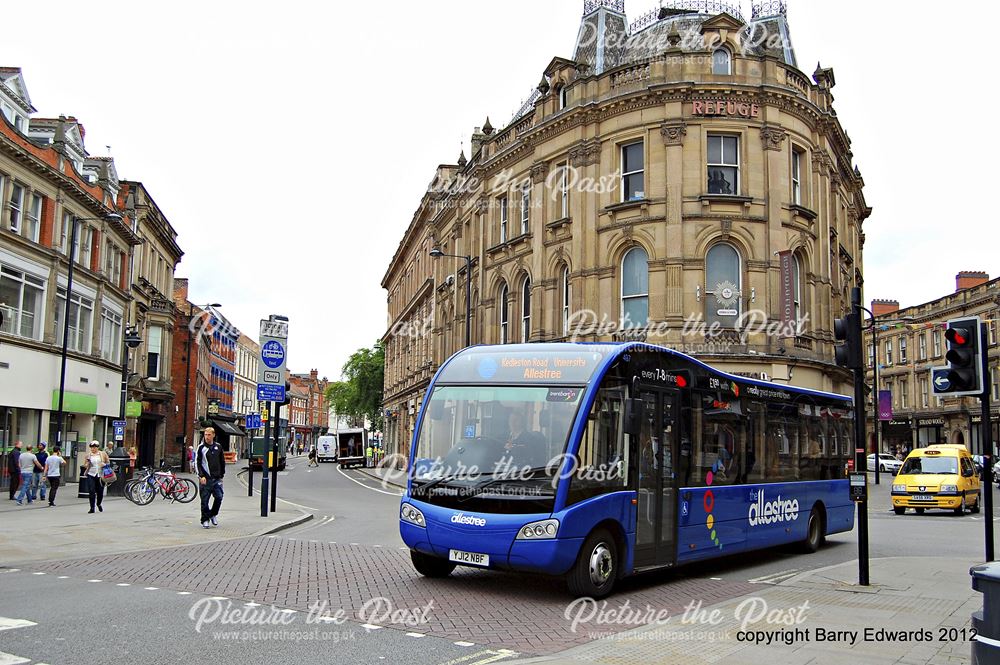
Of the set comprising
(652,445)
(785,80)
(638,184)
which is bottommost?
(652,445)

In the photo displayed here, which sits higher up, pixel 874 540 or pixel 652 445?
pixel 652 445

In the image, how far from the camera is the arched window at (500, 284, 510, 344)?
38.3 m

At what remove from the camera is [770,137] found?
3120 centimetres

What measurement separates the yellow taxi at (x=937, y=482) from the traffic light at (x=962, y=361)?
55.7 ft

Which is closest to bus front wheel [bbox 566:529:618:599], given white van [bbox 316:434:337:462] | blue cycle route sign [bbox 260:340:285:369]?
blue cycle route sign [bbox 260:340:285:369]

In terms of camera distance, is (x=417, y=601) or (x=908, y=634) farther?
(x=417, y=601)

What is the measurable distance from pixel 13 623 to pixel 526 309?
96.6 feet

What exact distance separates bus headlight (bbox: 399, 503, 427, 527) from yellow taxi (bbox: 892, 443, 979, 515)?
68.5ft

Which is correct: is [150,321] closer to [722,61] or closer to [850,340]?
[722,61]

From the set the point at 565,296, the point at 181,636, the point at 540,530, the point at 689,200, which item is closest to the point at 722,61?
the point at 689,200

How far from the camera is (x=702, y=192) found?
102ft

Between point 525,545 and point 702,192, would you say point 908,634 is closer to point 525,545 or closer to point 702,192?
point 525,545

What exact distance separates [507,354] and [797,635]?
4.82 metres

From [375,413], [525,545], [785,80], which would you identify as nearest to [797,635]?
[525,545]
